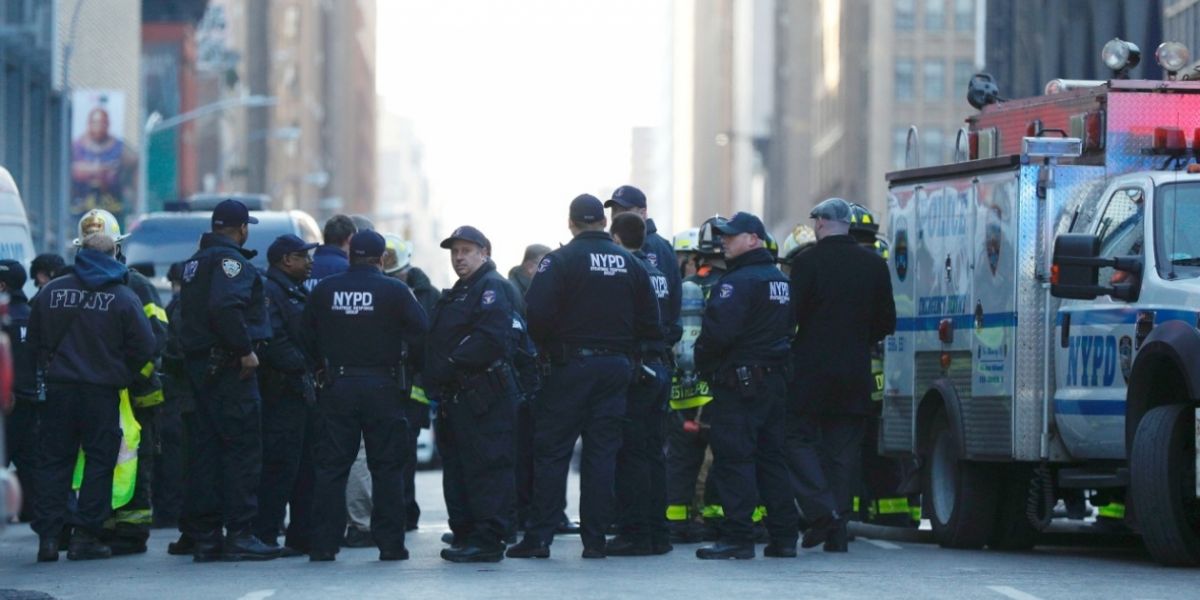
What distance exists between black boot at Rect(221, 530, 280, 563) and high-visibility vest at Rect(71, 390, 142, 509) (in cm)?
97

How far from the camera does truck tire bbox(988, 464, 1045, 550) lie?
51.8 ft

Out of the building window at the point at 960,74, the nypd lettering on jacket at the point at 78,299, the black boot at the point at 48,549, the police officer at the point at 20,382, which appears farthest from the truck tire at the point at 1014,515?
the building window at the point at 960,74

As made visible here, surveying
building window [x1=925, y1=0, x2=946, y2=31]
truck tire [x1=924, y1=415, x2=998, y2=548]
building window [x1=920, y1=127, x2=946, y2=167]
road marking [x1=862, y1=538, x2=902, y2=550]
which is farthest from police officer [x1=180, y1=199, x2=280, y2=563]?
building window [x1=925, y1=0, x2=946, y2=31]

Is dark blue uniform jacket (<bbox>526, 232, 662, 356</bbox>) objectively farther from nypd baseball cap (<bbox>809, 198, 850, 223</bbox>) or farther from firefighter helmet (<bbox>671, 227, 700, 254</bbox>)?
firefighter helmet (<bbox>671, 227, 700, 254</bbox>)

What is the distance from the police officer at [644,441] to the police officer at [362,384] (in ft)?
4.50

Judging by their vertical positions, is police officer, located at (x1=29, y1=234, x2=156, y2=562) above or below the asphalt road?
above

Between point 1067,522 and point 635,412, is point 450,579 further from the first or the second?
point 1067,522

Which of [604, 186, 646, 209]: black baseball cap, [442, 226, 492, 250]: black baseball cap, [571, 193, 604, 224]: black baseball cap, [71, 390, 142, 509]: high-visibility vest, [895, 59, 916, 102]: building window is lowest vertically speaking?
[71, 390, 142, 509]: high-visibility vest

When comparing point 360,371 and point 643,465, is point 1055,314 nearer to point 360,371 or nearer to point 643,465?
point 643,465

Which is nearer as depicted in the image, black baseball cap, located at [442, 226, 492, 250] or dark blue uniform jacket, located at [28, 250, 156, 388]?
black baseball cap, located at [442, 226, 492, 250]

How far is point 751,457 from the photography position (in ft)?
47.4

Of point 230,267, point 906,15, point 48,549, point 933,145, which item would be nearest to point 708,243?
point 230,267

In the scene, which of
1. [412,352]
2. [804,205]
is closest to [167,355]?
[412,352]

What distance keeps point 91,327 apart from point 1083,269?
18.6 ft
